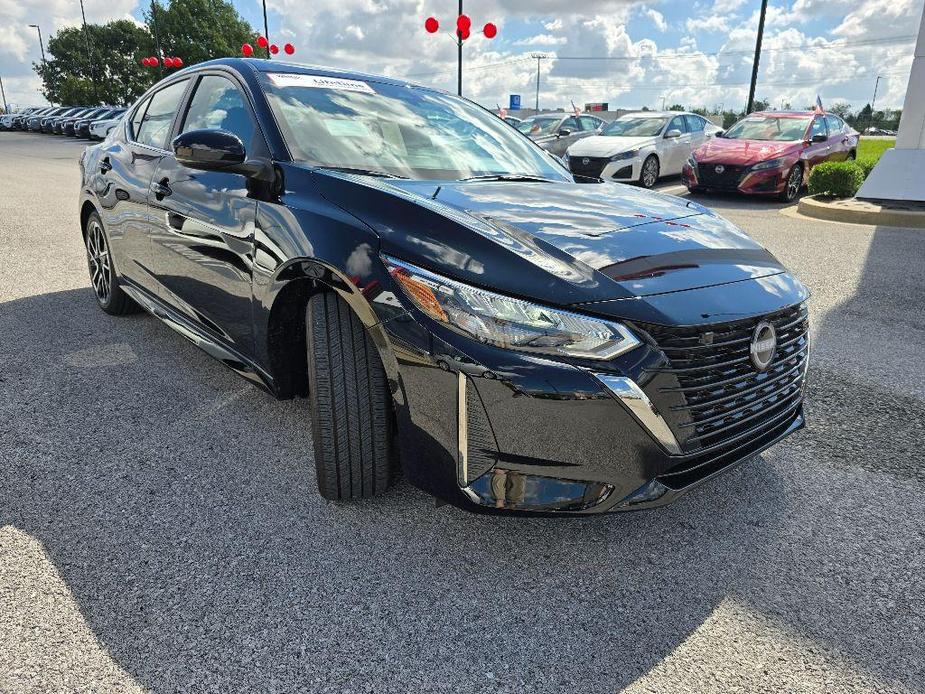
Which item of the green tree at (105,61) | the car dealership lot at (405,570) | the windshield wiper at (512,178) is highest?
the green tree at (105,61)

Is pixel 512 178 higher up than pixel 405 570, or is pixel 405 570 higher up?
pixel 512 178

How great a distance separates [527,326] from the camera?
1.91 metres

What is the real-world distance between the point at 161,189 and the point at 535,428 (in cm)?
244

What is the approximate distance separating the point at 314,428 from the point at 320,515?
32cm

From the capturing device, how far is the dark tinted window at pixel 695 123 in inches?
580

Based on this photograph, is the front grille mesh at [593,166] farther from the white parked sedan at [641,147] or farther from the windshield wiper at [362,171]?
the windshield wiper at [362,171]

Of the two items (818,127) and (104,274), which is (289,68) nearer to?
(104,274)

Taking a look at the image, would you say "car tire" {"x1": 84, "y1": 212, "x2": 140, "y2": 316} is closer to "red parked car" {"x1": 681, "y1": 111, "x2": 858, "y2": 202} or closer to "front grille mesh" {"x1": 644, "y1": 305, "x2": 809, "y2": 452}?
"front grille mesh" {"x1": 644, "y1": 305, "x2": 809, "y2": 452}

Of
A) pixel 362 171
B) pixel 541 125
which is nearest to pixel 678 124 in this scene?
pixel 541 125

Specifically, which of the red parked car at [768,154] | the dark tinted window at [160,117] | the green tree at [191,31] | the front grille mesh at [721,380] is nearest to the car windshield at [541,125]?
the red parked car at [768,154]

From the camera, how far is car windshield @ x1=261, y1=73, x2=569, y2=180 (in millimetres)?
2814

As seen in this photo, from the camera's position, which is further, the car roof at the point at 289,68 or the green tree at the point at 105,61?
the green tree at the point at 105,61

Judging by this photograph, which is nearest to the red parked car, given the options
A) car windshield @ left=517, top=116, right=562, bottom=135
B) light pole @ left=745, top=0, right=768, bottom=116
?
car windshield @ left=517, top=116, right=562, bottom=135

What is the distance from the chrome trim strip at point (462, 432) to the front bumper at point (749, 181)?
10.8 m
